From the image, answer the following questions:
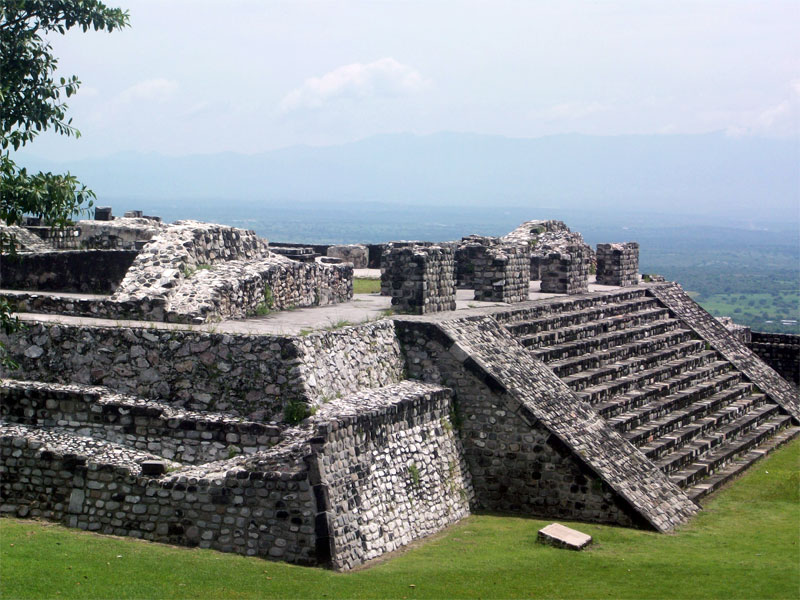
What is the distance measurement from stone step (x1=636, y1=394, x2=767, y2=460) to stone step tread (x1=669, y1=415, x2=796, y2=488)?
0.39 m

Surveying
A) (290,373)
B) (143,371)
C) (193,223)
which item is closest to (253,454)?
(290,373)

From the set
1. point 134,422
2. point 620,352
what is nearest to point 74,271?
point 134,422

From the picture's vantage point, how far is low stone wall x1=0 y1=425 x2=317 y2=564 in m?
13.9

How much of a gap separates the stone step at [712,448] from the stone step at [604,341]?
7.96 ft

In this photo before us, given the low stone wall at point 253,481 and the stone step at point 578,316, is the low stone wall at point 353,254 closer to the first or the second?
the stone step at point 578,316

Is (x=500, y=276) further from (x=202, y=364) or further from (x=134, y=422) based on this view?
(x=134, y=422)

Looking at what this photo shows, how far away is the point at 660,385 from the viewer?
2102cm

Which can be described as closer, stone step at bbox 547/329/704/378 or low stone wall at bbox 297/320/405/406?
low stone wall at bbox 297/320/405/406

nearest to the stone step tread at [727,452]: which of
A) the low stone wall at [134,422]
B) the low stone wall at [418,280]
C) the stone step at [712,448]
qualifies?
the stone step at [712,448]

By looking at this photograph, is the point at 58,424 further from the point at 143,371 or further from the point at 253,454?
the point at 253,454

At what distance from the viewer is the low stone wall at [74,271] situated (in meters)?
20.4

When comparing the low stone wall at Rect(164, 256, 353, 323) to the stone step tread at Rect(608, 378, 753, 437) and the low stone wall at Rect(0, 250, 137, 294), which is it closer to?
the low stone wall at Rect(0, 250, 137, 294)

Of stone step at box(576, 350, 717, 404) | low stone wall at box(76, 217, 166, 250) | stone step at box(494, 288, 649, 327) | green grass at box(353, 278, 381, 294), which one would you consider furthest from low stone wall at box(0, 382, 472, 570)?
low stone wall at box(76, 217, 166, 250)

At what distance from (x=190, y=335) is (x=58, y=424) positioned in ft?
7.20
